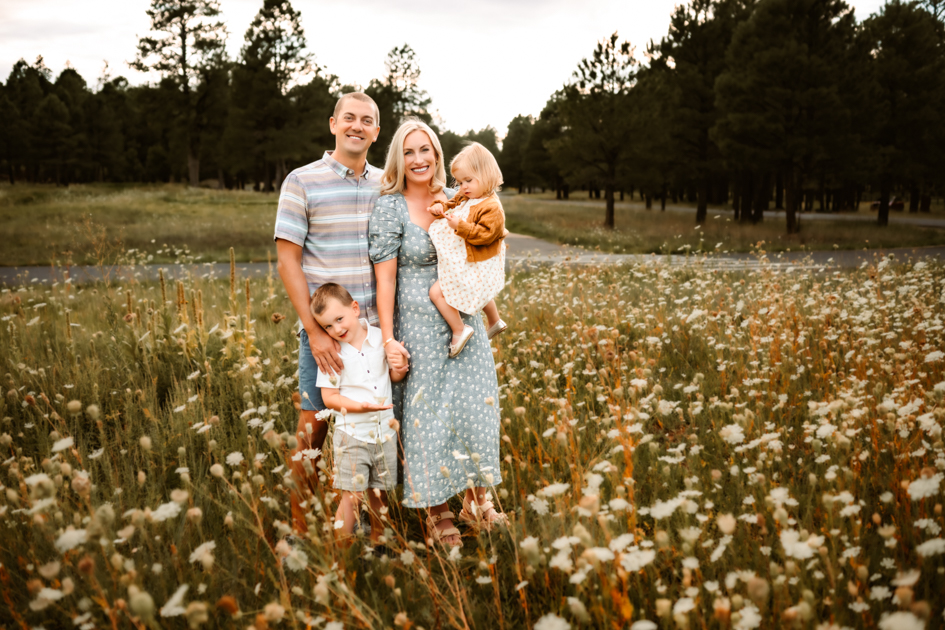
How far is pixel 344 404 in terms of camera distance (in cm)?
285

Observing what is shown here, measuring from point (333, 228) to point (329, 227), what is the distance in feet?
0.07

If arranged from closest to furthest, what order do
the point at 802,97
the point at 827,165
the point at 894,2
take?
the point at 802,97
the point at 827,165
the point at 894,2

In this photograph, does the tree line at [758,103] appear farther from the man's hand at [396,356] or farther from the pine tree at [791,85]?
the man's hand at [396,356]

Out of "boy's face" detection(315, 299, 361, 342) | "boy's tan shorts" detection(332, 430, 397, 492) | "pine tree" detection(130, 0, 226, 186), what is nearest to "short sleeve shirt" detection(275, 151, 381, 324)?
"boy's face" detection(315, 299, 361, 342)

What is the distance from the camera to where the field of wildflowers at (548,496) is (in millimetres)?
1836

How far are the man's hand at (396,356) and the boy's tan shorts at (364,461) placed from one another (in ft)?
1.21

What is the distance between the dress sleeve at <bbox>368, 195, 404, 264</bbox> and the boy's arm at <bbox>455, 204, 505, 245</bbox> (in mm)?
343

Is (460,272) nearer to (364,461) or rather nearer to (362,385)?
(362,385)

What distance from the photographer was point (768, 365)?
4.15m

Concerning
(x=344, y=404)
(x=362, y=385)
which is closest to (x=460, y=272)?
(x=362, y=385)

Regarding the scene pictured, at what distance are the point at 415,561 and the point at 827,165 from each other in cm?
2511

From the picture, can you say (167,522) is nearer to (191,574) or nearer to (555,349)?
(191,574)

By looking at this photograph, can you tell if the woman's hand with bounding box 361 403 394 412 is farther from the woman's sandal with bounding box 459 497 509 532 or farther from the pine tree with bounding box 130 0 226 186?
the pine tree with bounding box 130 0 226 186

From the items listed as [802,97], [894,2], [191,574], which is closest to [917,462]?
[191,574]
